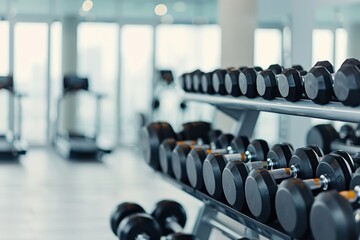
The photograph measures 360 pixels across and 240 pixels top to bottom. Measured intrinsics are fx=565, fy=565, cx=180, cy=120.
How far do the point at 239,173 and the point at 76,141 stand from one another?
6345mm

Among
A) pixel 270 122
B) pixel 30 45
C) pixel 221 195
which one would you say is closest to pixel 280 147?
pixel 221 195

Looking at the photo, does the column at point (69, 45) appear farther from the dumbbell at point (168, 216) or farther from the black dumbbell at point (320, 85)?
the black dumbbell at point (320, 85)

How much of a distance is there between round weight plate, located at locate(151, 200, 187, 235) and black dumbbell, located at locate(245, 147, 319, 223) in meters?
1.36

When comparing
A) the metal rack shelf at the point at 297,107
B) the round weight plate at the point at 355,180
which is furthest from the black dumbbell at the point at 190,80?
the round weight plate at the point at 355,180

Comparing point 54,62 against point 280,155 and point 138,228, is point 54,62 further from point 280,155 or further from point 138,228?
point 280,155

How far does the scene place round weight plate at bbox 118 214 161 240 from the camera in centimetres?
317

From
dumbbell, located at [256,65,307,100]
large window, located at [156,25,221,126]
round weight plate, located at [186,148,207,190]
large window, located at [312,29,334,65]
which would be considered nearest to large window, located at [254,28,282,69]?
large window, located at [156,25,221,126]

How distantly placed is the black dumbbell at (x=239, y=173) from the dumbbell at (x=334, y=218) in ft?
1.86

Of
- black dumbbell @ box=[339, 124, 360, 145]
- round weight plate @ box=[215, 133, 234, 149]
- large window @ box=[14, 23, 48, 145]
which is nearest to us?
round weight plate @ box=[215, 133, 234, 149]

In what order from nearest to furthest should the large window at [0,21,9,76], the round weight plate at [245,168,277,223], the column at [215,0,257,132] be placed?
the round weight plate at [245,168,277,223]
the column at [215,0,257,132]
the large window at [0,21,9,76]

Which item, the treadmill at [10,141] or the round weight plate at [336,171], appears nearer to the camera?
the round weight plate at [336,171]

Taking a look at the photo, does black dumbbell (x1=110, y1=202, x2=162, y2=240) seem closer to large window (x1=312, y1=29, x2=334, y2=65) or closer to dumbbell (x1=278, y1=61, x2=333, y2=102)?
dumbbell (x1=278, y1=61, x2=333, y2=102)

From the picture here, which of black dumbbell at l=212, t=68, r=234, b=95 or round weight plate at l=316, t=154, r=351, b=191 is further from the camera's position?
black dumbbell at l=212, t=68, r=234, b=95

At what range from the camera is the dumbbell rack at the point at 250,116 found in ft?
6.49
